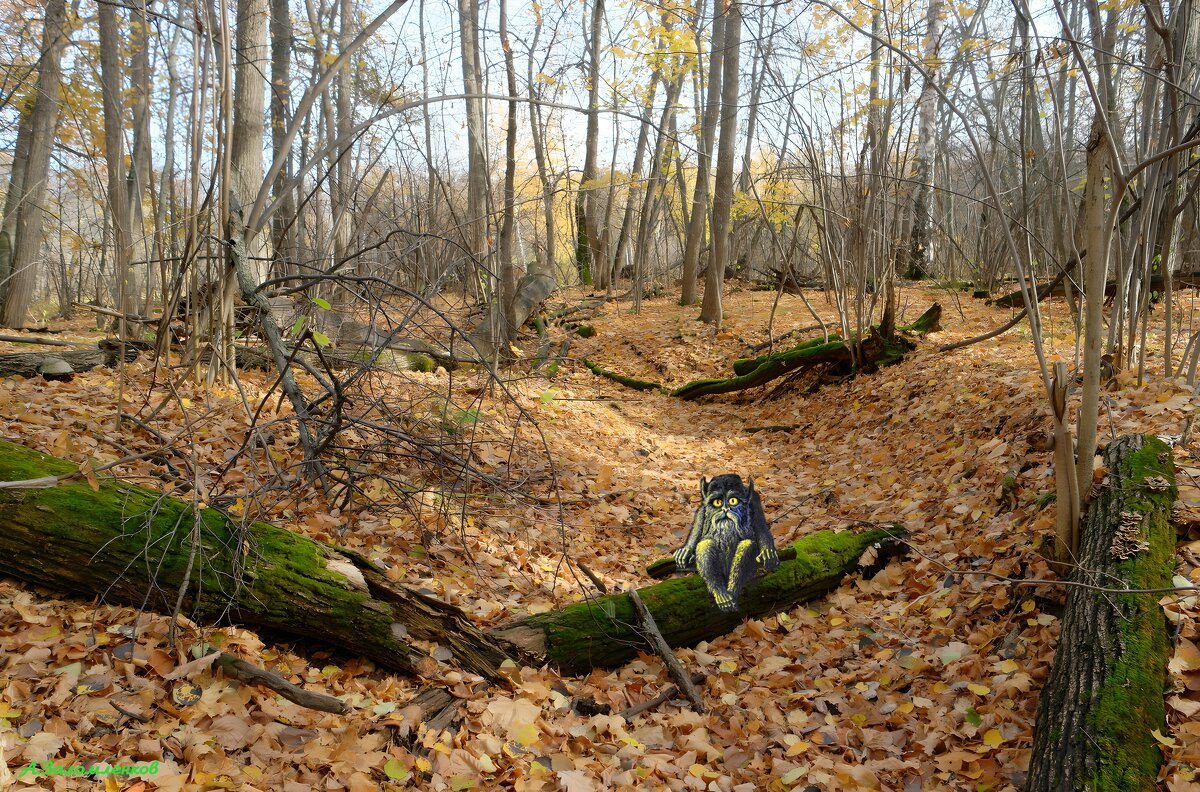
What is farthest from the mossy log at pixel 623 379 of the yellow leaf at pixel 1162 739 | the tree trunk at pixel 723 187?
the yellow leaf at pixel 1162 739

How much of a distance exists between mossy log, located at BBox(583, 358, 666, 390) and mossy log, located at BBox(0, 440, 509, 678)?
6350 millimetres

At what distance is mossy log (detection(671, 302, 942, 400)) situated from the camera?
7441mm

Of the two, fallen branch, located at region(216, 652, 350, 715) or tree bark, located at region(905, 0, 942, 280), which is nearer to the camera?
fallen branch, located at region(216, 652, 350, 715)

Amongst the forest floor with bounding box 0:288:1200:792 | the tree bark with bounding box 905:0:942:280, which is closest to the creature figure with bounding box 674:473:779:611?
the forest floor with bounding box 0:288:1200:792

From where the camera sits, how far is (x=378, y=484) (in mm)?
4211

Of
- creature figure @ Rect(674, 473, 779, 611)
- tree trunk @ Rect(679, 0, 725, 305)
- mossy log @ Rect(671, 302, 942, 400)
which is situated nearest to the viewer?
creature figure @ Rect(674, 473, 779, 611)

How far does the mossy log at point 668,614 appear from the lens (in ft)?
9.57

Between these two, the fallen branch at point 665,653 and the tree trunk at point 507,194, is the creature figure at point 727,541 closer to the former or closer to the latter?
the fallen branch at point 665,653

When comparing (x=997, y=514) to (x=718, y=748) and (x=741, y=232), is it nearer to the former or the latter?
(x=718, y=748)

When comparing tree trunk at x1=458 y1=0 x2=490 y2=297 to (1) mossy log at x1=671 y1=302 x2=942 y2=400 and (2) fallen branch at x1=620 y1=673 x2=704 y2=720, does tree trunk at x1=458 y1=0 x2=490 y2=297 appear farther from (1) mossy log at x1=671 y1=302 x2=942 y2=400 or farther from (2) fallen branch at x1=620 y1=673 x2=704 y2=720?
(2) fallen branch at x1=620 y1=673 x2=704 y2=720

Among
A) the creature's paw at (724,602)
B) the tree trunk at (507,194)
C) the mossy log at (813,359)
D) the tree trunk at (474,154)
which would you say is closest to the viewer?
the creature's paw at (724,602)

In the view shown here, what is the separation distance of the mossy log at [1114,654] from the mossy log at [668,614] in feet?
3.89

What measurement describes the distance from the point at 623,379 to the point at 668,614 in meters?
6.27

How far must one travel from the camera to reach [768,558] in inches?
129
